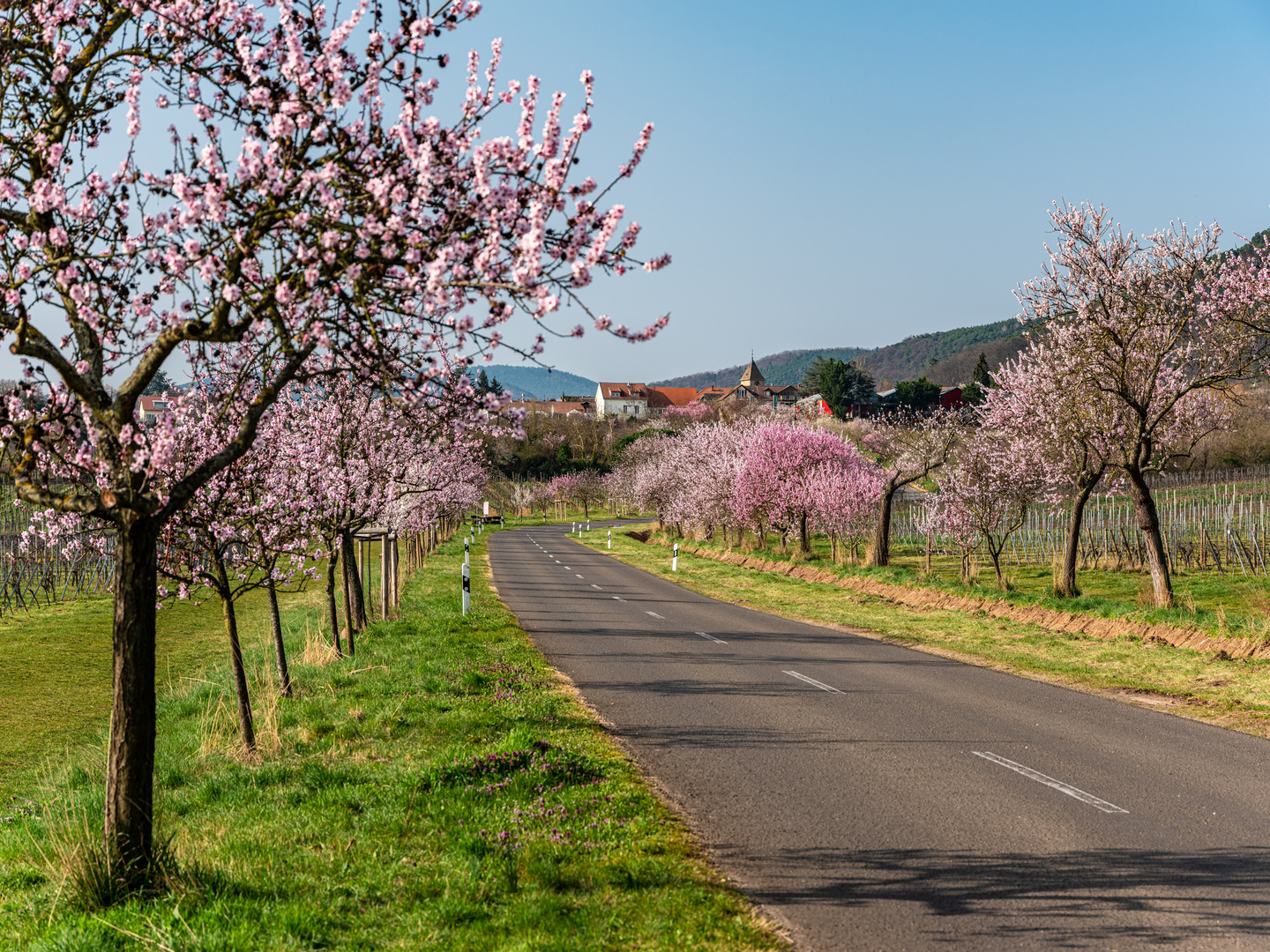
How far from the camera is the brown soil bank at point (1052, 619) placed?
45.9ft

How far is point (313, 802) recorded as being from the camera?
7.51 meters

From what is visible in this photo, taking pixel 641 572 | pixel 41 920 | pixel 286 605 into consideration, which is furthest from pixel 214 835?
pixel 641 572

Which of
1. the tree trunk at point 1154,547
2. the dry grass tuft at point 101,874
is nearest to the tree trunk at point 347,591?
the dry grass tuft at point 101,874

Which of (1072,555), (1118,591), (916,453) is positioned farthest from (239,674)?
(916,453)

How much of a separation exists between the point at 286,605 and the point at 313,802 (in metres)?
26.8

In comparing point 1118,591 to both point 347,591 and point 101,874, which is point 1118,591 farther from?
point 101,874

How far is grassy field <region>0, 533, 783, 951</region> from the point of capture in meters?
5.03

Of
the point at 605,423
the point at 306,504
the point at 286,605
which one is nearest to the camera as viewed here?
the point at 306,504

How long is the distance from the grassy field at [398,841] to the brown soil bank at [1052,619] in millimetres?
10879

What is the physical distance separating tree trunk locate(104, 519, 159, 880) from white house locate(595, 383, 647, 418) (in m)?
171

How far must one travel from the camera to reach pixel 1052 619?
711 inches

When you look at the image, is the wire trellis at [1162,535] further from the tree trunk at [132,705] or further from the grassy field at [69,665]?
the tree trunk at [132,705]

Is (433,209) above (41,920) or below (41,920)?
above

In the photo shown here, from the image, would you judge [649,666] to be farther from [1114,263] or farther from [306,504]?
[1114,263]
